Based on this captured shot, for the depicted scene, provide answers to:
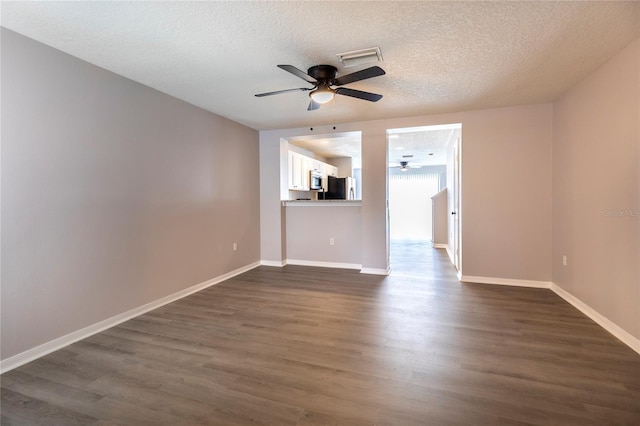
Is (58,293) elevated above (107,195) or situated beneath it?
situated beneath

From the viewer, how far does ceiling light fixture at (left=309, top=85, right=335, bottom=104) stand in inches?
106

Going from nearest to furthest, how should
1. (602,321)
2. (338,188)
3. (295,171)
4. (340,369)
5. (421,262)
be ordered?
1. (340,369)
2. (602,321)
3. (421,262)
4. (295,171)
5. (338,188)

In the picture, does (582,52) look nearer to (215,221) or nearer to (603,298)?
(603,298)

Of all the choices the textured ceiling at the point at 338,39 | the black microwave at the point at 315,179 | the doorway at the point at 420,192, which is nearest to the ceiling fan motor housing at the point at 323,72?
the textured ceiling at the point at 338,39

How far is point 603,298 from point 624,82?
6.15 ft

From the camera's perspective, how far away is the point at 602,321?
2631mm

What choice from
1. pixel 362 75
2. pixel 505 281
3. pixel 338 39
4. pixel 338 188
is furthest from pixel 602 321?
pixel 338 188

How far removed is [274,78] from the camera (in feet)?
9.72

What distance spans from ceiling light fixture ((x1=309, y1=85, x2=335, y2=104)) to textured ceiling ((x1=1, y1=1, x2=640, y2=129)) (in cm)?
22

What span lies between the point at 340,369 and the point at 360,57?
249 cm

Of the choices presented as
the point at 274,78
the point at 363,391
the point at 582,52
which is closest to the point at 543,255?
the point at 582,52

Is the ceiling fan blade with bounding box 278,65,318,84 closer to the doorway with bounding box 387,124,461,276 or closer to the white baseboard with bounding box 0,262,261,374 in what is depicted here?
the doorway with bounding box 387,124,461,276

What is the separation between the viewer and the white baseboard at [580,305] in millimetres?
2297

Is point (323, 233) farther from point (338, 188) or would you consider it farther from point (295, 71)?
point (295, 71)
